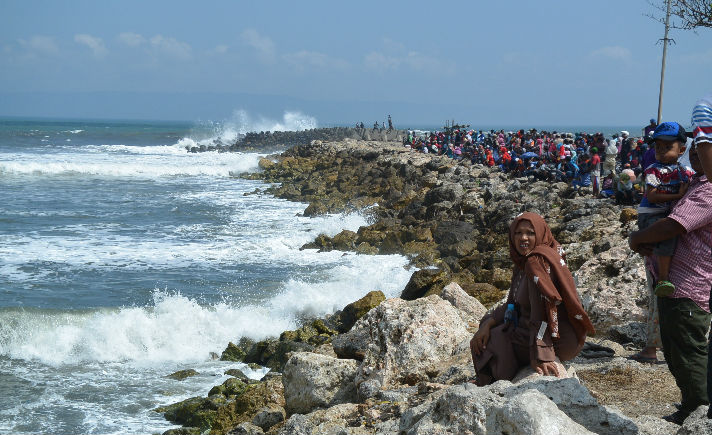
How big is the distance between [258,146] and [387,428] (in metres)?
60.4

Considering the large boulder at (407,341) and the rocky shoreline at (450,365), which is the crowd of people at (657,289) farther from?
the large boulder at (407,341)

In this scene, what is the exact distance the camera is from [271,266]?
1581cm

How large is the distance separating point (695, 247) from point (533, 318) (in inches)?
35.2

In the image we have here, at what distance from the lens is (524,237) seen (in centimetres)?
393

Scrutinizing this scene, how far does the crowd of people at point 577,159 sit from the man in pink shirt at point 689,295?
5.60 metres

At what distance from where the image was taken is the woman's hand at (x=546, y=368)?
12.6 feet

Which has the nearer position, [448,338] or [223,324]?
[448,338]

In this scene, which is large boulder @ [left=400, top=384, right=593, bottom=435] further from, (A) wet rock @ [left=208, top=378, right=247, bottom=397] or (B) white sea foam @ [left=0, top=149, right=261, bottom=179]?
(B) white sea foam @ [left=0, top=149, right=261, bottom=179]

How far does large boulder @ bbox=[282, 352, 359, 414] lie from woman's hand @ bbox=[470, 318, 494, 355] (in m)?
1.64

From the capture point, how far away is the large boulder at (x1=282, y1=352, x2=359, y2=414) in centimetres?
571

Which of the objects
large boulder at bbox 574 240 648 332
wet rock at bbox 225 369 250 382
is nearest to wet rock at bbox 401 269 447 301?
wet rock at bbox 225 369 250 382

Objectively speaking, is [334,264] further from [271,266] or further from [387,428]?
[387,428]

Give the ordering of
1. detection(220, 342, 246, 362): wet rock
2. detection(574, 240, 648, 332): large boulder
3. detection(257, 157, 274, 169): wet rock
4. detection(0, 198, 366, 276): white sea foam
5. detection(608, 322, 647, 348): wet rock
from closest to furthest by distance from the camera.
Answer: detection(608, 322, 647, 348): wet rock
detection(574, 240, 648, 332): large boulder
detection(220, 342, 246, 362): wet rock
detection(0, 198, 366, 276): white sea foam
detection(257, 157, 274, 169): wet rock

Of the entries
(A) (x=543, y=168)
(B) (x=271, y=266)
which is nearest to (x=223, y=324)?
(B) (x=271, y=266)
